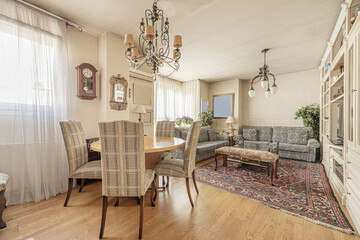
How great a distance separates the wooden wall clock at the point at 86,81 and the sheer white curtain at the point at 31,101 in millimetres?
185

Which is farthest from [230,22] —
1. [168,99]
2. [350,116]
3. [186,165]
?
[168,99]

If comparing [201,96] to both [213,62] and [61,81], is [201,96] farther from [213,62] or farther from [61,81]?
[61,81]

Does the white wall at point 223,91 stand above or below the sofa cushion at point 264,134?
above

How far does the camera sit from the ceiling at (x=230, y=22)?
1.95 m

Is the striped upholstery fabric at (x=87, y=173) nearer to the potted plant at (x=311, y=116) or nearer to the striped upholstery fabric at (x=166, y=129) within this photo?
the striped upholstery fabric at (x=166, y=129)

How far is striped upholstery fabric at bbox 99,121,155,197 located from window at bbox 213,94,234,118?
16.1 feet

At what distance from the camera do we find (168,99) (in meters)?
5.08

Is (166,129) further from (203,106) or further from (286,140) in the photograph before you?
(286,140)

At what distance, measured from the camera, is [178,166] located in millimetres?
1864

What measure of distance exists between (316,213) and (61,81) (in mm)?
3790

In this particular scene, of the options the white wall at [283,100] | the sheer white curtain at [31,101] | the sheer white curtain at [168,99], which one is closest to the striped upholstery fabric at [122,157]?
the sheer white curtain at [31,101]

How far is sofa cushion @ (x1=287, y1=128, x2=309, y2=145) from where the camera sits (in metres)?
4.09

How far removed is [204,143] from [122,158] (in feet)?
10.7

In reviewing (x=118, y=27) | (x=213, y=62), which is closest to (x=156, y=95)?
(x=213, y=62)
